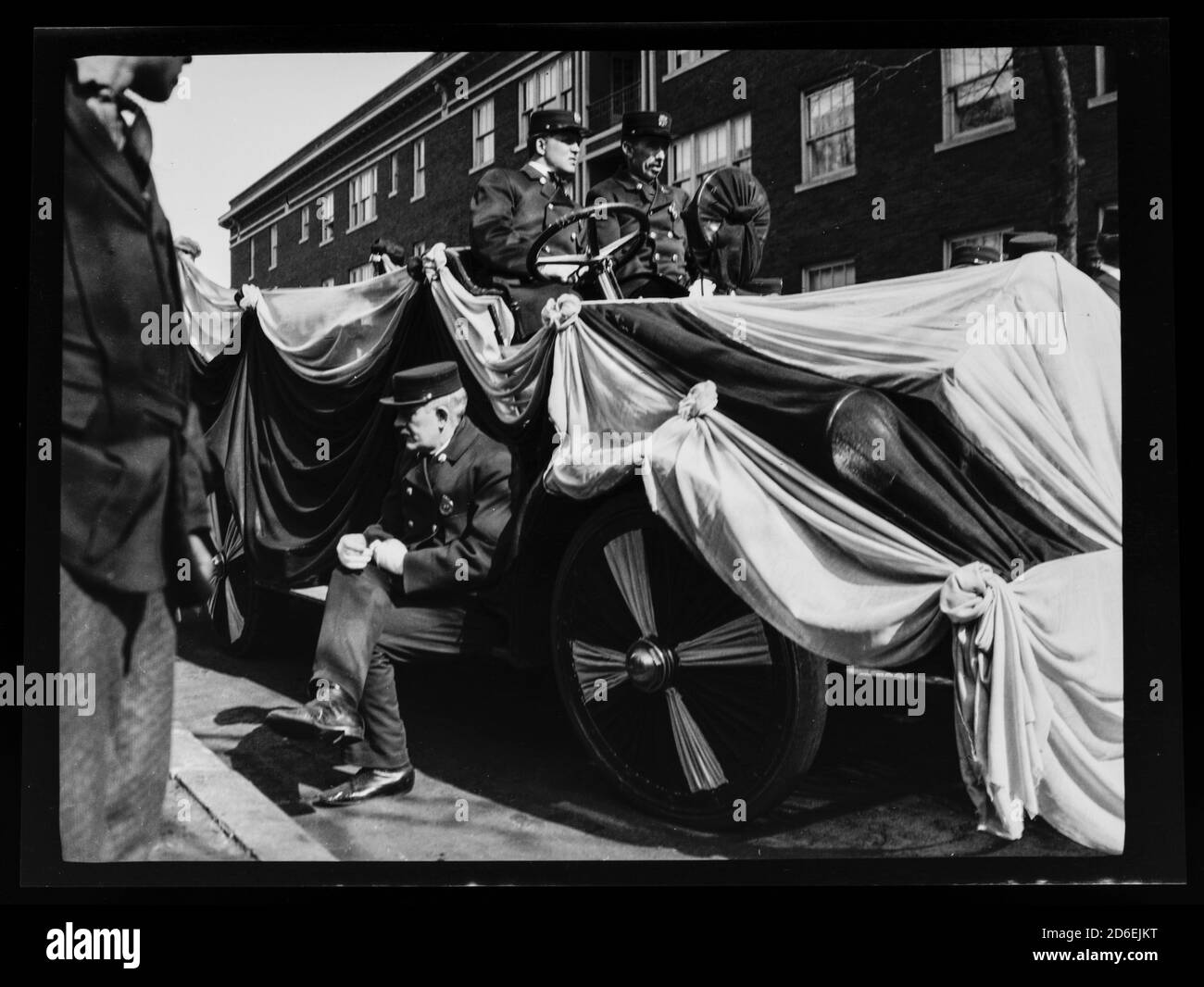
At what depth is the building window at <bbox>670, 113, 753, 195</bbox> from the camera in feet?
11.4

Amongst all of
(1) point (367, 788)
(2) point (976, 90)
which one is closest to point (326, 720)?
(1) point (367, 788)

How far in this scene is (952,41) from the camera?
131 inches

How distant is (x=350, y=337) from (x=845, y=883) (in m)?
2.44

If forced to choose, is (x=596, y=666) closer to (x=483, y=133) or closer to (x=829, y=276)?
(x=829, y=276)

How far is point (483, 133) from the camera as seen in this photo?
3.65 meters

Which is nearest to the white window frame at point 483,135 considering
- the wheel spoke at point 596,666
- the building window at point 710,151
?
the building window at point 710,151

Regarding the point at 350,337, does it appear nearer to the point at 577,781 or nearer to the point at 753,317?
the point at 753,317

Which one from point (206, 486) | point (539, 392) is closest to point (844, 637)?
point (539, 392)

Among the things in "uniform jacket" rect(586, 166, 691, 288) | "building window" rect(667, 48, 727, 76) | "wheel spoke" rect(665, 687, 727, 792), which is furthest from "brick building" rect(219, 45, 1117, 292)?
"wheel spoke" rect(665, 687, 727, 792)

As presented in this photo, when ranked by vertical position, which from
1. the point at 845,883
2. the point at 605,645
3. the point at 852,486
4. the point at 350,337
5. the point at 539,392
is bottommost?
the point at 845,883

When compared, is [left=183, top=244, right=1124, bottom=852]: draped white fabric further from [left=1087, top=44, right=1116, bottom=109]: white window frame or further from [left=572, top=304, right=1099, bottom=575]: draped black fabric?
[left=1087, top=44, right=1116, bottom=109]: white window frame

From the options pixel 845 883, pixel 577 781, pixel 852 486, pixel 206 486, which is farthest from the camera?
pixel 206 486

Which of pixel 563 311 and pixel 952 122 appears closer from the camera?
pixel 952 122

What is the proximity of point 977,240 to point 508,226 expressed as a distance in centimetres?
150
